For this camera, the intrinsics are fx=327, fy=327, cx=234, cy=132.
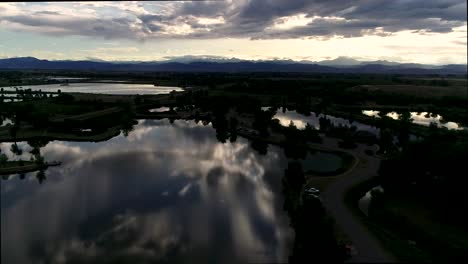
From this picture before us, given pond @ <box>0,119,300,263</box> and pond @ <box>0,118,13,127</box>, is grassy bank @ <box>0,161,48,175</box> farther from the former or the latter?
pond @ <box>0,118,13,127</box>

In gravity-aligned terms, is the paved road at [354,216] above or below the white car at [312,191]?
below

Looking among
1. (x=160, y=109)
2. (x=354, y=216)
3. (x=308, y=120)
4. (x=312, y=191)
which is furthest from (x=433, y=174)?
(x=160, y=109)

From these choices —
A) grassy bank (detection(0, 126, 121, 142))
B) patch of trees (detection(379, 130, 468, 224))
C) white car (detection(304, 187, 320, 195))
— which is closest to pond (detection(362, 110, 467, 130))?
patch of trees (detection(379, 130, 468, 224))

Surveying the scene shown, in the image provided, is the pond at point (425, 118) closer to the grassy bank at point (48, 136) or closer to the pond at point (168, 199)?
the pond at point (168, 199)

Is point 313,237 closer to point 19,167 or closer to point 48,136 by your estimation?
point 19,167

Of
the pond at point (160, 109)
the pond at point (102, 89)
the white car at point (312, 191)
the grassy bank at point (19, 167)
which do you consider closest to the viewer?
the white car at point (312, 191)

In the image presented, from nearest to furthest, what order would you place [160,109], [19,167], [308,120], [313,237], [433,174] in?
1. [313,237]
2. [433,174]
3. [19,167]
4. [308,120]
5. [160,109]

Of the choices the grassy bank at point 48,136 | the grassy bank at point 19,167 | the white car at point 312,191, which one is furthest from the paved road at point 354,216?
the grassy bank at point 48,136

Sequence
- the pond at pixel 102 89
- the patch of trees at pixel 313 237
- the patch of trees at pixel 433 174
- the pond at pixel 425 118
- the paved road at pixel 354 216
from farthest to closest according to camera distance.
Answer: the pond at pixel 102 89, the pond at pixel 425 118, the patch of trees at pixel 433 174, the paved road at pixel 354 216, the patch of trees at pixel 313 237

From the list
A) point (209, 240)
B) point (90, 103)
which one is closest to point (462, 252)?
point (209, 240)
